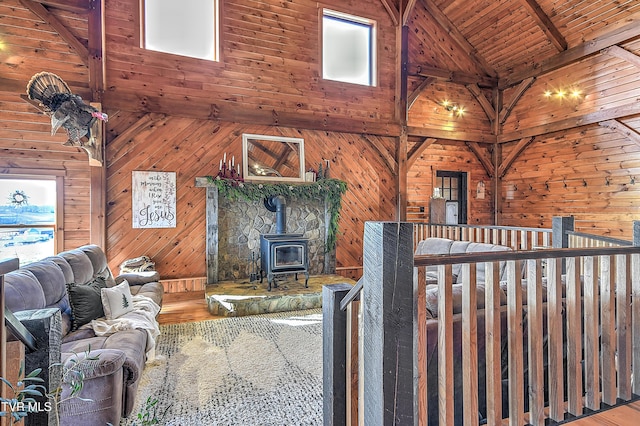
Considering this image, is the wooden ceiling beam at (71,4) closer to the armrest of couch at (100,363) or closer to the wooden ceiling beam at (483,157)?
the armrest of couch at (100,363)

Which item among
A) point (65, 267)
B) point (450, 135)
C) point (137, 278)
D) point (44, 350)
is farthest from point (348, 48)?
point (44, 350)

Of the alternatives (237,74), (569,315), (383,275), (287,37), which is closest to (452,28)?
(287,37)

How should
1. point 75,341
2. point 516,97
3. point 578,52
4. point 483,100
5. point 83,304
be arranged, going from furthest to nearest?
point 483,100 < point 516,97 < point 578,52 < point 83,304 < point 75,341

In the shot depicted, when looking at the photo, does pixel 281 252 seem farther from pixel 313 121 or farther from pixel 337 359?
pixel 337 359

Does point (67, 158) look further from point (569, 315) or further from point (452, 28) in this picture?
point (452, 28)

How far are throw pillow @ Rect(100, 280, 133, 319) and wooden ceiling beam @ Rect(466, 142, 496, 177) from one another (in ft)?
24.5

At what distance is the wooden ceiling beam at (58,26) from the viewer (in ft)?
14.5

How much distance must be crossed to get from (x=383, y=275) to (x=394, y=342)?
24 centimetres

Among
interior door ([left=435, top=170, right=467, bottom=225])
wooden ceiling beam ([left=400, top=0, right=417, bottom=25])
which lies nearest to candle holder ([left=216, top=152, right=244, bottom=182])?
wooden ceiling beam ([left=400, top=0, right=417, bottom=25])

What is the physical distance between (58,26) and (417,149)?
6.33 meters

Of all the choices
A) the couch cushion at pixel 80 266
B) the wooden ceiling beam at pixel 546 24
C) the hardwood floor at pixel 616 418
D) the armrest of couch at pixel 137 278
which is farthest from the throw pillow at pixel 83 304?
the wooden ceiling beam at pixel 546 24

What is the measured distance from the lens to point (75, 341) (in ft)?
7.22

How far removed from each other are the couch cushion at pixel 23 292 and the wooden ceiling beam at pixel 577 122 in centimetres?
796

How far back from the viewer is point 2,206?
14.3 ft
